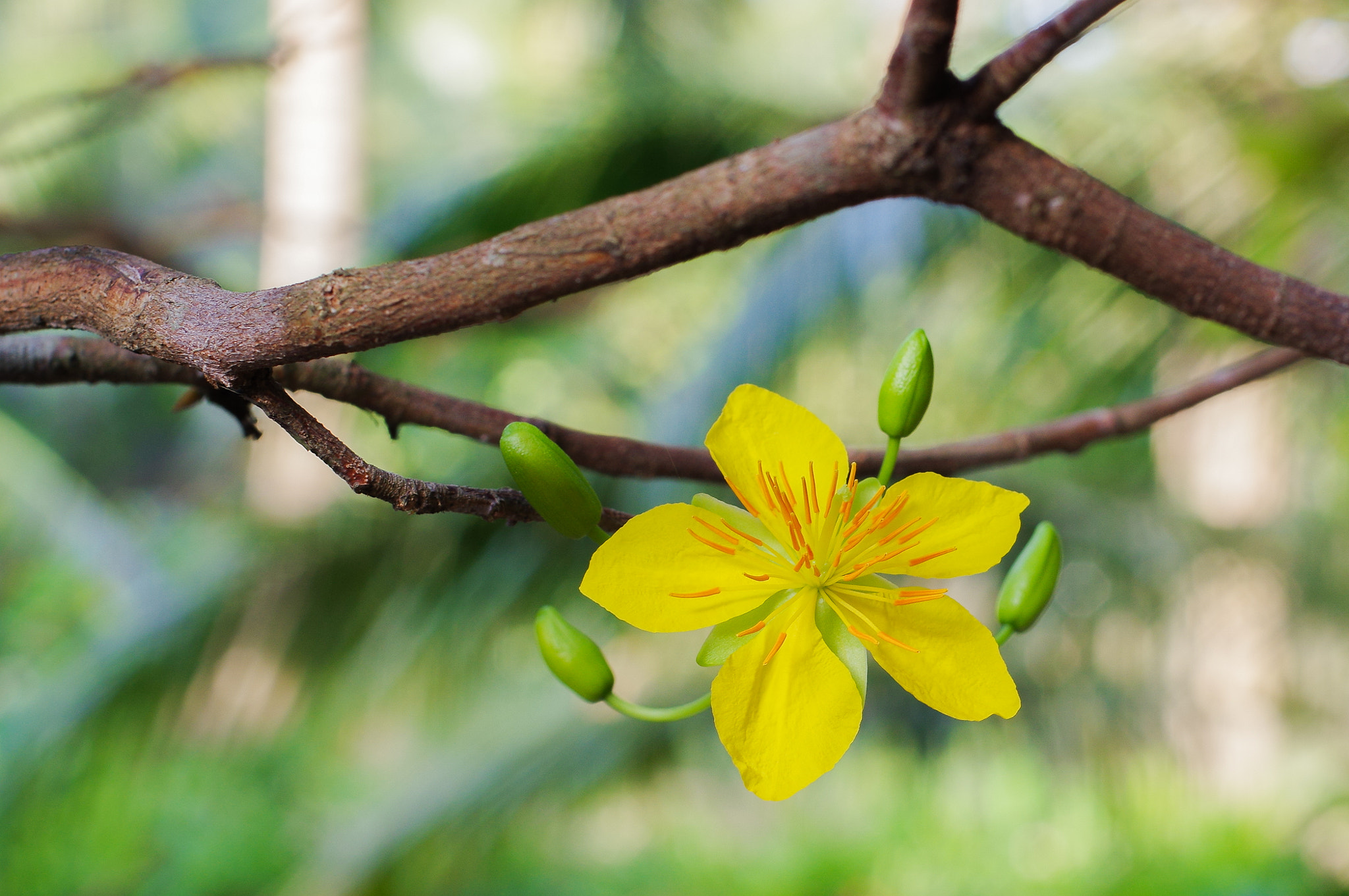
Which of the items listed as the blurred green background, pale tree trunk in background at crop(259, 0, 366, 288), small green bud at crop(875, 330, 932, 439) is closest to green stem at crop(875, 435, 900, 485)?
small green bud at crop(875, 330, 932, 439)

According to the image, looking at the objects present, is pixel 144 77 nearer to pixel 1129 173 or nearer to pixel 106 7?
pixel 1129 173

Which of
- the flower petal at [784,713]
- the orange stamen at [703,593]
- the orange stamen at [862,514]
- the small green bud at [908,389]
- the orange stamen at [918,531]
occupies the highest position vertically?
the small green bud at [908,389]

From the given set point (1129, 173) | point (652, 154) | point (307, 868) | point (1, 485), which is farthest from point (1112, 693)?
point (1, 485)

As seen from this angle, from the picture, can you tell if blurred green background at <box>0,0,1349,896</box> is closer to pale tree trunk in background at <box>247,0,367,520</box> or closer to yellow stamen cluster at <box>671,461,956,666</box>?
pale tree trunk in background at <box>247,0,367,520</box>

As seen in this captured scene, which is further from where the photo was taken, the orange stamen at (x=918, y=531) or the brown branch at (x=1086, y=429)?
the brown branch at (x=1086, y=429)

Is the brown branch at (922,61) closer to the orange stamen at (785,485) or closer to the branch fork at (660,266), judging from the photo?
the branch fork at (660,266)

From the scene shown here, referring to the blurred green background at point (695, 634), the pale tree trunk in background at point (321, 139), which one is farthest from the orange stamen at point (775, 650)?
the pale tree trunk in background at point (321, 139)

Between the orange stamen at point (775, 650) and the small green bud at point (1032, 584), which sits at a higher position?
the small green bud at point (1032, 584)
